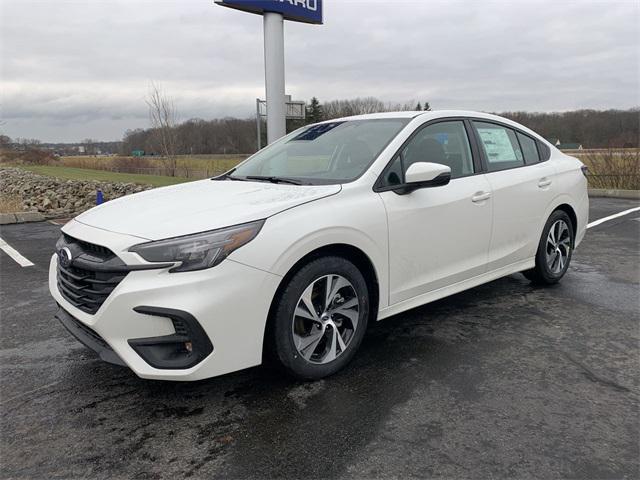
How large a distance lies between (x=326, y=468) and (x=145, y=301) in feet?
3.94

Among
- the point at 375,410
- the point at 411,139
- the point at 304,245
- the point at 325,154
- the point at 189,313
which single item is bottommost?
the point at 375,410

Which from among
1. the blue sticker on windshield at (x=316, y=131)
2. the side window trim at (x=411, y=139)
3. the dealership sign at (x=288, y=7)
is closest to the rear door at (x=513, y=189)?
the side window trim at (x=411, y=139)

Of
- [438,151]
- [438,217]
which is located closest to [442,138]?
[438,151]

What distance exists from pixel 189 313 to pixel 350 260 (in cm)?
117

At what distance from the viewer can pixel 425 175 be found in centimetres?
336

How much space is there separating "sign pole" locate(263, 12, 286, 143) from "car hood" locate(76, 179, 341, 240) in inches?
277

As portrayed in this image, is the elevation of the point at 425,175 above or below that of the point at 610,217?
above

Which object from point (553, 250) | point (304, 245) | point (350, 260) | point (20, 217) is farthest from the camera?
point (20, 217)

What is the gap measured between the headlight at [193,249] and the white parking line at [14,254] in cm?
489

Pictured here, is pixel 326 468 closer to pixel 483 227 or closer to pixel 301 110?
pixel 483 227

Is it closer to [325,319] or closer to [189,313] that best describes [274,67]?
[325,319]

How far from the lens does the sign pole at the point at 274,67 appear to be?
1024 cm

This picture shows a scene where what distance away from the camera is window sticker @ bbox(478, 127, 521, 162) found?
441 centimetres

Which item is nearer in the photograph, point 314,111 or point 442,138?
point 442,138
